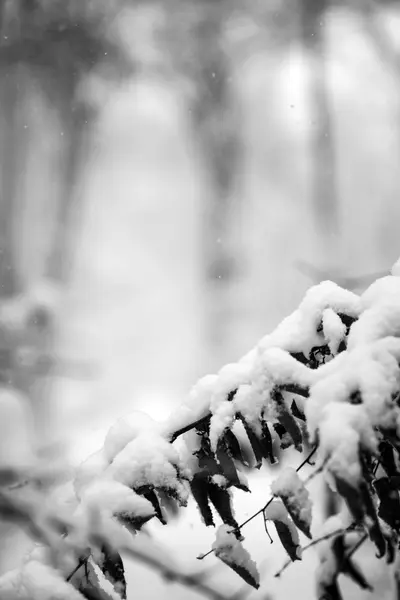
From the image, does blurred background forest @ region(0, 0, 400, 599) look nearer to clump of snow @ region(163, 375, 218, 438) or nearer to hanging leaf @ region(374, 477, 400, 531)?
clump of snow @ region(163, 375, 218, 438)

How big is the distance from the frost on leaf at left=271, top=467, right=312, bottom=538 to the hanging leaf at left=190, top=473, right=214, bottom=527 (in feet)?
0.43

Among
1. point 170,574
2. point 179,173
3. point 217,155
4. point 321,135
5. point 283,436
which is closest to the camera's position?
point 283,436

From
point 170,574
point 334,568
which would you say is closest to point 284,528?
point 334,568

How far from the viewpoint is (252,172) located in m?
7.25

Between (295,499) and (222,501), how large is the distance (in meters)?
0.15

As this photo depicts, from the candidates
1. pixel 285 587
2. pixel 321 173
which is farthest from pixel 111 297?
pixel 285 587

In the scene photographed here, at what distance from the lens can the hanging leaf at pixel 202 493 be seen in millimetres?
649

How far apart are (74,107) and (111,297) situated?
115 inches

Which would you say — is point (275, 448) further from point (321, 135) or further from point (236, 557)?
point (321, 135)

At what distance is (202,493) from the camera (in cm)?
65

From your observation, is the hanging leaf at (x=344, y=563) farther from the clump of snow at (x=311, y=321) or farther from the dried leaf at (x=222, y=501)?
the clump of snow at (x=311, y=321)

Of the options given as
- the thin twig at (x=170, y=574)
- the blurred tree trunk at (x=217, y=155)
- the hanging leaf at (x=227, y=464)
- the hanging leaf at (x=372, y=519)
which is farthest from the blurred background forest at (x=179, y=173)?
the hanging leaf at (x=372, y=519)

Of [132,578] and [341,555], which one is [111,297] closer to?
[132,578]

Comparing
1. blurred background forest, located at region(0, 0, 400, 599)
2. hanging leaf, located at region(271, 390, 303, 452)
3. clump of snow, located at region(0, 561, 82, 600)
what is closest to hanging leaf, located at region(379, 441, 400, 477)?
hanging leaf, located at region(271, 390, 303, 452)
